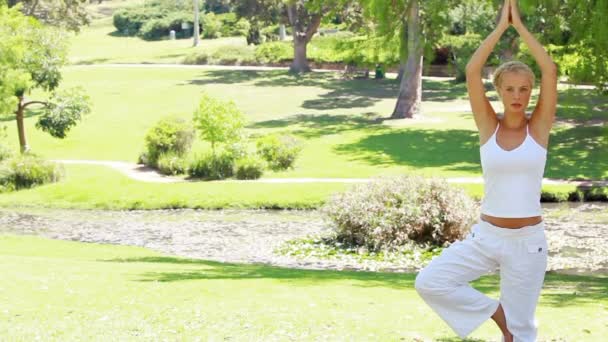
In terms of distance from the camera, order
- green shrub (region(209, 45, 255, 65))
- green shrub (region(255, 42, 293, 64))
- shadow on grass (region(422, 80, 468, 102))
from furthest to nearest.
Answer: green shrub (region(209, 45, 255, 65)) < green shrub (region(255, 42, 293, 64)) < shadow on grass (region(422, 80, 468, 102))

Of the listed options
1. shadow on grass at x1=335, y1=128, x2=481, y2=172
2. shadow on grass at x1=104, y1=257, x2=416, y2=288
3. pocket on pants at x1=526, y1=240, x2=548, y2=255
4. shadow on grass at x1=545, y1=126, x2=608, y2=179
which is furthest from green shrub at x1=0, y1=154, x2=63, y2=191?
pocket on pants at x1=526, y1=240, x2=548, y2=255

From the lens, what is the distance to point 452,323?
6945 millimetres

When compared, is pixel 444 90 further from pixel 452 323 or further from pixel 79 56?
pixel 452 323

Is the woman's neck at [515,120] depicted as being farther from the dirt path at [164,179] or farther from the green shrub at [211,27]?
the green shrub at [211,27]

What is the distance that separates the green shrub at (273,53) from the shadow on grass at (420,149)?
34339 millimetres

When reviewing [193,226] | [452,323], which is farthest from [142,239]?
[452,323]

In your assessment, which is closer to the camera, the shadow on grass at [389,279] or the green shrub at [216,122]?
the shadow on grass at [389,279]

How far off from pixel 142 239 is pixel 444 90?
35.9 meters

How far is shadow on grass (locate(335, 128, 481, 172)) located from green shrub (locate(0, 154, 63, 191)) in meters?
9.91

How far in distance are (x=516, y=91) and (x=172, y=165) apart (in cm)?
2691

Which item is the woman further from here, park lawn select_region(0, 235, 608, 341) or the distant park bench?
the distant park bench

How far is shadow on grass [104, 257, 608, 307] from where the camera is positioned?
13078 millimetres

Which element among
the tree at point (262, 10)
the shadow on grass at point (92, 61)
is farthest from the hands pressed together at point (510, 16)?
the shadow on grass at point (92, 61)

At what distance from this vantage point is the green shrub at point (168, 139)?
34031mm
